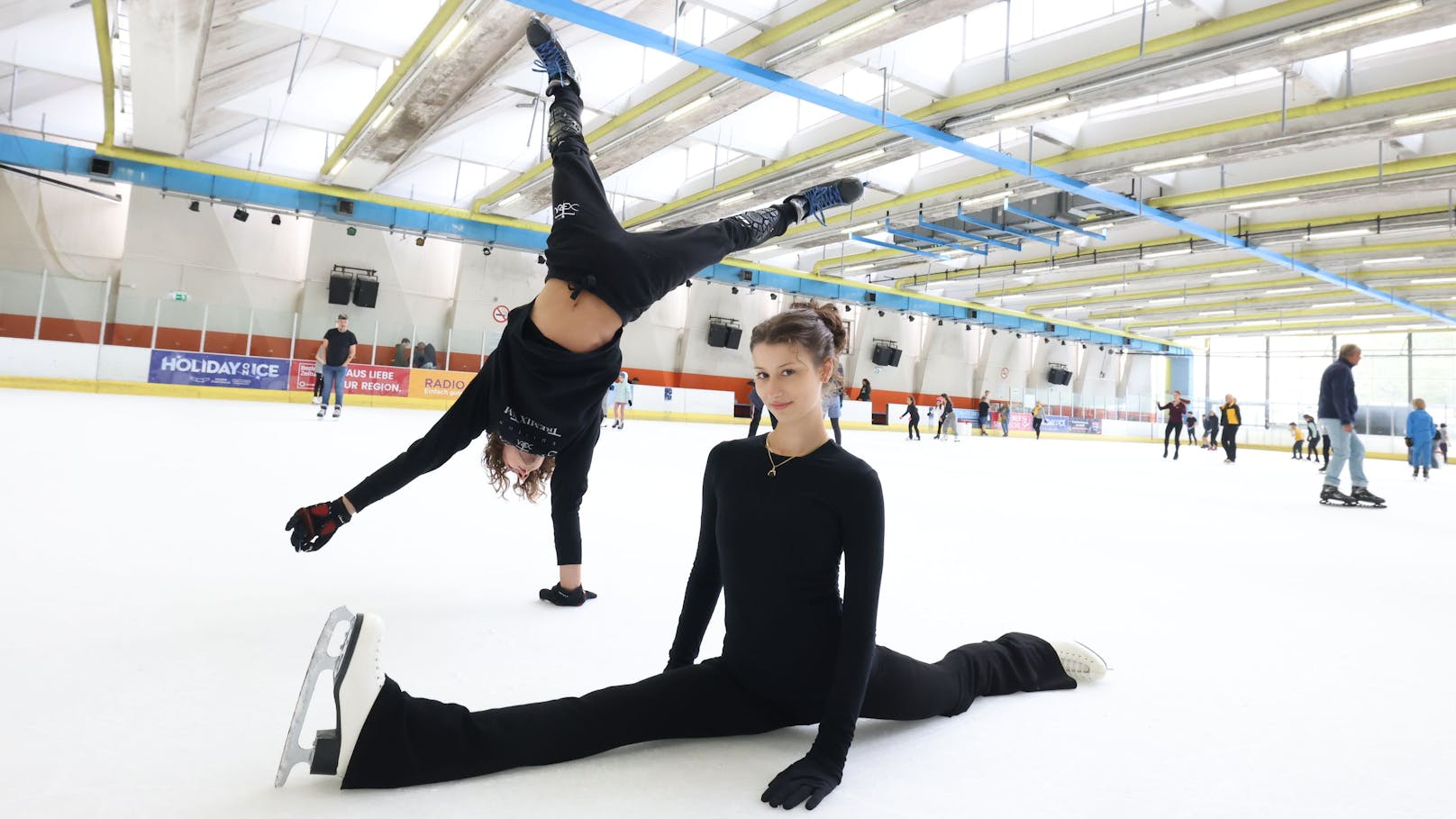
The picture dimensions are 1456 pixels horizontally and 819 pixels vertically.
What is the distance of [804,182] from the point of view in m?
13.6

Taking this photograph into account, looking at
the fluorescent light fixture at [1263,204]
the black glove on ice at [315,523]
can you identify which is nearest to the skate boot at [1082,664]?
the black glove on ice at [315,523]

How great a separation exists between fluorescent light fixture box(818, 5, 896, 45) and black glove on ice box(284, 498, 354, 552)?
770cm

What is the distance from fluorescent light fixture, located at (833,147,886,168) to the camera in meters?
11.9

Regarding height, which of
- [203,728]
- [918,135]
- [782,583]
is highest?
[918,135]

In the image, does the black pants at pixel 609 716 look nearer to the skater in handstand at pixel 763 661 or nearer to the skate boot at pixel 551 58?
the skater in handstand at pixel 763 661

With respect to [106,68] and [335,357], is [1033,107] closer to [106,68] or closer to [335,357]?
[335,357]

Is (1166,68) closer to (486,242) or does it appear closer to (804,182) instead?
(804,182)

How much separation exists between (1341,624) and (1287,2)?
24.7 feet

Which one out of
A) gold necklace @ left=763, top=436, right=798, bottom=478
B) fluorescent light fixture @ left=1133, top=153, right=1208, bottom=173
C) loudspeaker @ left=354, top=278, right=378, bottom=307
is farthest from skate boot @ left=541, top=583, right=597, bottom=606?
loudspeaker @ left=354, top=278, right=378, bottom=307

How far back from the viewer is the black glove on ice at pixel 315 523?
6.66 feet

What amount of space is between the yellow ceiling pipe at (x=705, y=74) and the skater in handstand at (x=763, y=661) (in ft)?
25.2

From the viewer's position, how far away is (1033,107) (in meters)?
9.59

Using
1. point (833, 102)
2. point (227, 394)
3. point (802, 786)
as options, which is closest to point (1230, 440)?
point (833, 102)

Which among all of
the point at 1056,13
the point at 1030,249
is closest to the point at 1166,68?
the point at 1056,13
